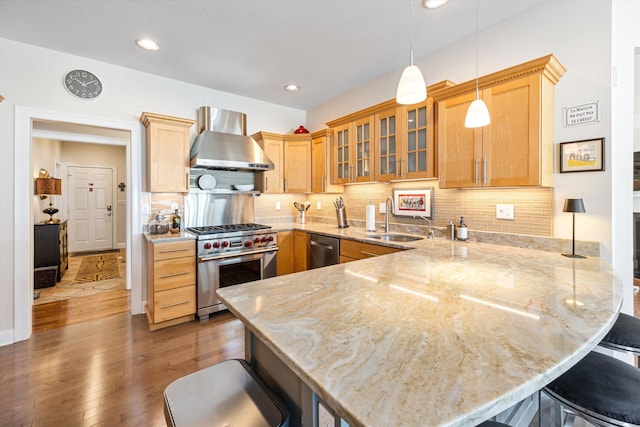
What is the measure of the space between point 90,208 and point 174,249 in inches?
212

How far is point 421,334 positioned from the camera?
0.78 m

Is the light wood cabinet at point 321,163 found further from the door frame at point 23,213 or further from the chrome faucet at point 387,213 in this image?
the door frame at point 23,213

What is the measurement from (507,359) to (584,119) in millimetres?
2169

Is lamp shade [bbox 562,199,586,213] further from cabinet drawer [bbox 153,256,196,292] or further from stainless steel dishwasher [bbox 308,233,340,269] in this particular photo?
cabinet drawer [bbox 153,256,196,292]

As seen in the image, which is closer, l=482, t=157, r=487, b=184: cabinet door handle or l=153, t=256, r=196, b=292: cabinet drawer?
l=482, t=157, r=487, b=184: cabinet door handle

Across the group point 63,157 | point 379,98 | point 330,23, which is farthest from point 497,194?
point 63,157

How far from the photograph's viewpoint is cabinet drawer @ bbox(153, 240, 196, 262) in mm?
2791

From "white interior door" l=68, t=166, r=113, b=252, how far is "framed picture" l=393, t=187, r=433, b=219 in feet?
22.7

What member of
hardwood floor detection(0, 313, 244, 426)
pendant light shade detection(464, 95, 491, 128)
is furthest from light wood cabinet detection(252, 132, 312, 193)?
pendant light shade detection(464, 95, 491, 128)

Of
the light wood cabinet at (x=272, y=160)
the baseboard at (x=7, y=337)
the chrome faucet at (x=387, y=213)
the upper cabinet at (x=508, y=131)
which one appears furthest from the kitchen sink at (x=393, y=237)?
the baseboard at (x=7, y=337)

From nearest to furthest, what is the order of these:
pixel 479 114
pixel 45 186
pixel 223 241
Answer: pixel 479 114 → pixel 223 241 → pixel 45 186

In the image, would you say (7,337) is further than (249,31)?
Yes

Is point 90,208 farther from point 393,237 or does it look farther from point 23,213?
point 393,237

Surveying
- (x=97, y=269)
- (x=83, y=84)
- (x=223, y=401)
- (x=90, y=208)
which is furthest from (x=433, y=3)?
(x=90, y=208)
